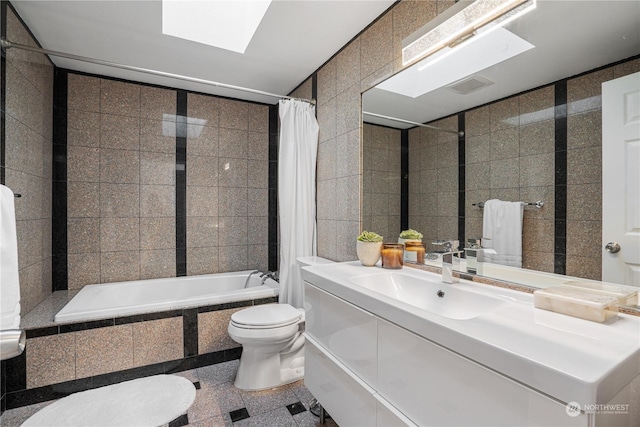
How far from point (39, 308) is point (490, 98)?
3139 mm

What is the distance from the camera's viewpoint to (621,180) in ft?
3.32

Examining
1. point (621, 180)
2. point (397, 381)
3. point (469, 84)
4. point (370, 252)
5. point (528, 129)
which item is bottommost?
point (397, 381)

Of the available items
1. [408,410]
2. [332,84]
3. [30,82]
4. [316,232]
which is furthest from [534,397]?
[30,82]

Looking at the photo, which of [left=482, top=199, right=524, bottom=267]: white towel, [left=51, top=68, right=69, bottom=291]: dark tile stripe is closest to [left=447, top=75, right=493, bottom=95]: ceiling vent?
[left=482, top=199, right=524, bottom=267]: white towel

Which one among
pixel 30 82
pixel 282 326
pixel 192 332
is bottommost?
pixel 192 332

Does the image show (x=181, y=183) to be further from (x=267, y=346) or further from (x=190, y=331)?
(x=267, y=346)

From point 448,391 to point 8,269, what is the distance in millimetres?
1428

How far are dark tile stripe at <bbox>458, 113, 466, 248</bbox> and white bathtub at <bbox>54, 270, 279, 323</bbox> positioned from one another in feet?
Answer: 5.33

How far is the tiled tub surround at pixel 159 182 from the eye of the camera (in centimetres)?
273

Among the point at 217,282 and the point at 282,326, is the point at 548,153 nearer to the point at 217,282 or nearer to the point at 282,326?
the point at 282,326

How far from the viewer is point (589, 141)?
108cm

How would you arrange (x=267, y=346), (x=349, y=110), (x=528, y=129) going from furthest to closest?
(x=349, y=110) → (x=267, y=346) → (x=528, y=129)

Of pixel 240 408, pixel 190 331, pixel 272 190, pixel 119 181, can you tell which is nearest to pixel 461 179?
pixel 240 408

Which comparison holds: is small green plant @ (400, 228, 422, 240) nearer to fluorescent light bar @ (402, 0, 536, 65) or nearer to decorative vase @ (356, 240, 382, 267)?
decorative vase @ (356, 240, 382, 267)
